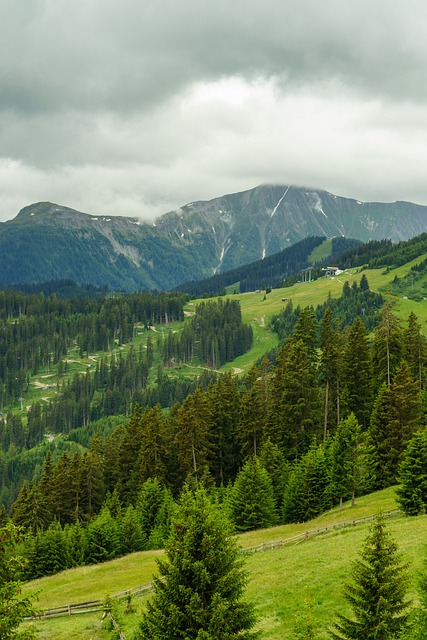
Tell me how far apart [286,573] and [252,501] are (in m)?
21.9

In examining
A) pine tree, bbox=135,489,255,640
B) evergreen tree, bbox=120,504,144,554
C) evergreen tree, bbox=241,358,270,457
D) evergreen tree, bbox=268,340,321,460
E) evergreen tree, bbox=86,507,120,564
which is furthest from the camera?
evergreen tree, bbox=241,358,270,457

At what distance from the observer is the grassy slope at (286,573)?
30609mm

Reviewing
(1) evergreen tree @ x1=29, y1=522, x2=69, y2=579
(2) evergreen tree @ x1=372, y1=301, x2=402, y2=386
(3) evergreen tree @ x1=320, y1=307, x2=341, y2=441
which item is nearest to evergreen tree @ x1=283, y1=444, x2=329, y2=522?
(3) evergreen tree @ x1=320, y1=307, x2=341, y2=441

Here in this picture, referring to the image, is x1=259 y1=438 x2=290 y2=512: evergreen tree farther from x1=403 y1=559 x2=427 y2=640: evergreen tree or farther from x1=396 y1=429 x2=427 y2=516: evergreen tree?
x1=403 y1=559 x2=427 y2=640: evergreen tree

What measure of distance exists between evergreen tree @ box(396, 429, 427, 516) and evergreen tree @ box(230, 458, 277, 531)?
16.4 metres

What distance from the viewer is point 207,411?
7888 cm

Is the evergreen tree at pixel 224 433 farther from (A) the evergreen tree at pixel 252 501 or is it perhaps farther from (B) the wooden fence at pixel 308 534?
(B) the wooden fence at pixel 308 534

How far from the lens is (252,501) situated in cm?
5844

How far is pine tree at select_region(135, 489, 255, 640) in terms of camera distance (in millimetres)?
20219

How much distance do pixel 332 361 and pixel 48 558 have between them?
144 feet

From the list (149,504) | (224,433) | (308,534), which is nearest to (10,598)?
(308,534)

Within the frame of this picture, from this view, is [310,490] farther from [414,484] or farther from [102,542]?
[102,542]

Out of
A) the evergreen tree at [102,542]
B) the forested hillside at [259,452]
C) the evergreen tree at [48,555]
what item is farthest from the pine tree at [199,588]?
the evergreen tree at [48,555]

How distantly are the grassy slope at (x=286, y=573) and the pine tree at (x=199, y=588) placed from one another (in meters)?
3.29
